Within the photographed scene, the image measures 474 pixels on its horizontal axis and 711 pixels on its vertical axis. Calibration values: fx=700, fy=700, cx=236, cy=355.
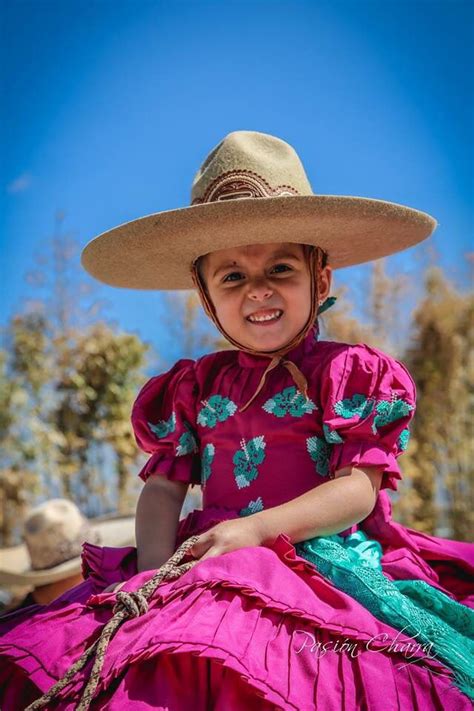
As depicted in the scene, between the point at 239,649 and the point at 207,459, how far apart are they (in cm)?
84

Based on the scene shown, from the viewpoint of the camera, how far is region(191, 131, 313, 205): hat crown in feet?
6.70

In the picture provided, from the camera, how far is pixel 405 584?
178 cm

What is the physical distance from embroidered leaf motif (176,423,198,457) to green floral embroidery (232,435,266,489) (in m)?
0.18

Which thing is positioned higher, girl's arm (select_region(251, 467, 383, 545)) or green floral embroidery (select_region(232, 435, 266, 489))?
green floral embroidery (select_region(232, 435, 266, 489))

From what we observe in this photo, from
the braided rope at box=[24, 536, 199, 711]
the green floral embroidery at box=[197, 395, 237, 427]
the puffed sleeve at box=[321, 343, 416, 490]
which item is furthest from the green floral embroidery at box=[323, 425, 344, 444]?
the braided rope at box=[24, 536, 199, 711]

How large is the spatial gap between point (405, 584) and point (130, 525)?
4.04 m

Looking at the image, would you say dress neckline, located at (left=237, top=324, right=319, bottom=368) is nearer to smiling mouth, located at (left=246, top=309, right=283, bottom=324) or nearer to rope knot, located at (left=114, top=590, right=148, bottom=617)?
smiling mouth, located at (left=246, top=309, right=283, bottom=324)

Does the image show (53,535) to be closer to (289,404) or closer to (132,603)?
(289,404)

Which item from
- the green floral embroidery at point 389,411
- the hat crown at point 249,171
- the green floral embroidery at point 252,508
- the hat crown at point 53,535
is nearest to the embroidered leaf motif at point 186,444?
the green floral embroidery at point 252,508

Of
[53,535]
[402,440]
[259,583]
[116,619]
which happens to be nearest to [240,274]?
[402,440]

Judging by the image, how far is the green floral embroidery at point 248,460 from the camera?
6.61ft

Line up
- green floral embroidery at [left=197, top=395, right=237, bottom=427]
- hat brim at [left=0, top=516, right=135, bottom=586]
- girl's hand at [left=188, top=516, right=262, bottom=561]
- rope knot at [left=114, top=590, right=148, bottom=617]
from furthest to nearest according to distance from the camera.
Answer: hat brim at [left=0, top=516, right=135, bottom=586] → green floral embroidery at [left=197, top=395, right=237, bottom=427] → girl's hand at [left=188, top=516, right=262, bottom=561] → rope knot at [left=114, top=590, right=148, bottom=617]

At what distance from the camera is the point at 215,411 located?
2.14m

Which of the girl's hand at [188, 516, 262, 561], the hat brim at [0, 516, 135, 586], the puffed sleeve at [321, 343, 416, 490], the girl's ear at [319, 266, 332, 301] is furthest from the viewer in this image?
the hat brim at [0, 516, 135, 586]
